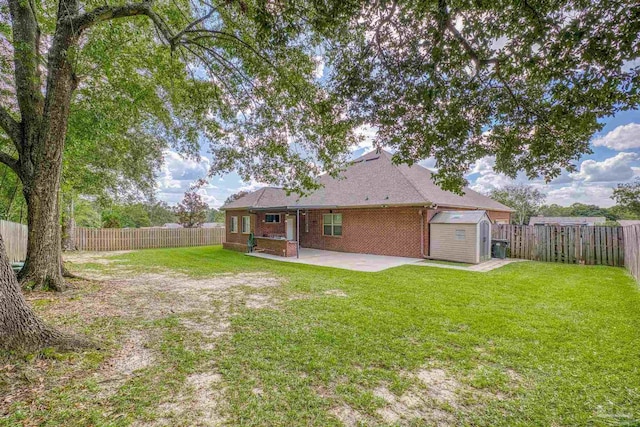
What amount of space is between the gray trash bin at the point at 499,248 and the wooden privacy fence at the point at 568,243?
0.57 metres

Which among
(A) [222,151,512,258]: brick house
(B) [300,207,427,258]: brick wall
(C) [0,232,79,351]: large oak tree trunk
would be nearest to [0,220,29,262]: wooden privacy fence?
(A) [222,151,512,258]: brick house

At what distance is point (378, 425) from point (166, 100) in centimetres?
983

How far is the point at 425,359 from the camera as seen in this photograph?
3568 mm

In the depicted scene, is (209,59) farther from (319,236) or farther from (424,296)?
(319,236)

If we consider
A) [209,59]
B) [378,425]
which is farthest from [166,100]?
[378,425]

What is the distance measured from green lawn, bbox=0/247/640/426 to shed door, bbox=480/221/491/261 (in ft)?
15.2

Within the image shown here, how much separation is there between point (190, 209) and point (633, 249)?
28761 mm

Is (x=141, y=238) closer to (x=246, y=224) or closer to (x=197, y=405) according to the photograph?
(x=246, y=224)

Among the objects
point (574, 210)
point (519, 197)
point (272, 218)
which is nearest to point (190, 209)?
point (272, 218)

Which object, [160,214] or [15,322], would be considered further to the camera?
[160,214]

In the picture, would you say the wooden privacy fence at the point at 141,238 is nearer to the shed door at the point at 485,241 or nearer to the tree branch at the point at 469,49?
the shed door at the point at 485,241

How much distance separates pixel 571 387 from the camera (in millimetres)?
2953

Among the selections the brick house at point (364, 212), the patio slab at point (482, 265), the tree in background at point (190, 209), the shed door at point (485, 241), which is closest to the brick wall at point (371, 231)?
the brick house at point (364, 212)

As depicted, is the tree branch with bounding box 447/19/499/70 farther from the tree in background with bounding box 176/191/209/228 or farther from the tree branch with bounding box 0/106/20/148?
the tree in background with bounding box 176/191/209/228
